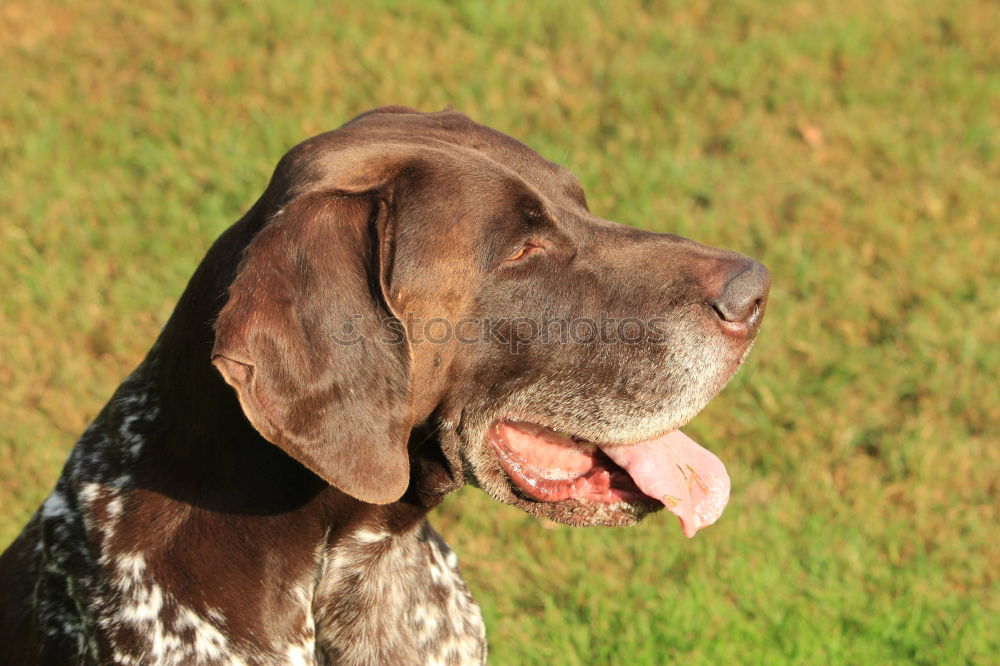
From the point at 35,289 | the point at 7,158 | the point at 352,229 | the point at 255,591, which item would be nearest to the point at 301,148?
the point at 352,229

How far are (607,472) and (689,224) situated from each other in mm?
3780

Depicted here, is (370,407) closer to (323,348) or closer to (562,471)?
(323,348)

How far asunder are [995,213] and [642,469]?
487 cm

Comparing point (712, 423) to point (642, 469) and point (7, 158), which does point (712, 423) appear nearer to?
point (642, 469)

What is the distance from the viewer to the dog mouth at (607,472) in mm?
3623

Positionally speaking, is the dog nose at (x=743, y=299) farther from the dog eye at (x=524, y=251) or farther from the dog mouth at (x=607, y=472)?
the dog eye at (x=524, y=251)

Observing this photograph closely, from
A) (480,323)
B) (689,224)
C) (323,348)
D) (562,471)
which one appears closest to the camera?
(323,348)

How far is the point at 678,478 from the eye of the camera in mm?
3785

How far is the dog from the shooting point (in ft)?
10.2

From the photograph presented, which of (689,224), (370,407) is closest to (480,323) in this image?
(370,407)

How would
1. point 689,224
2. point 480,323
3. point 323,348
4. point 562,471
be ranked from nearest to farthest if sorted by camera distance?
point 323,348
point 480,323
point 562,471
point 689,224

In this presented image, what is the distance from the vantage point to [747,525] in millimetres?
5445

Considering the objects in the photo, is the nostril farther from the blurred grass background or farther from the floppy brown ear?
the blurred grass background

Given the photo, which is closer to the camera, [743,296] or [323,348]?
[323,348]
